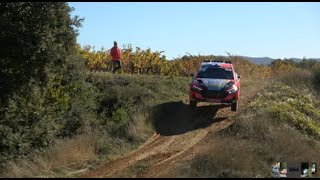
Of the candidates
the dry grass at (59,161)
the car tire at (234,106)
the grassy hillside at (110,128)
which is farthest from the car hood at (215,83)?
the dry grass at (59,161)

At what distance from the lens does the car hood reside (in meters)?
19.0

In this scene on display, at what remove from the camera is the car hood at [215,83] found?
62.4ft

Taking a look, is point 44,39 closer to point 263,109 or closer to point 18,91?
point 18,91

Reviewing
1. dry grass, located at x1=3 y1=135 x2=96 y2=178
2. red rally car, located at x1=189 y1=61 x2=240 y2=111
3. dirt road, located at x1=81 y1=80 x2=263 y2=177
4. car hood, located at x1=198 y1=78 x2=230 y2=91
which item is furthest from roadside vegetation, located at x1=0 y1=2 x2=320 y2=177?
car hood, located at x1=198 y1=78 x2=230 y2=91

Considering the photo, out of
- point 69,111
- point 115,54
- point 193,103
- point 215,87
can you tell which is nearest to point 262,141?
point 215,87

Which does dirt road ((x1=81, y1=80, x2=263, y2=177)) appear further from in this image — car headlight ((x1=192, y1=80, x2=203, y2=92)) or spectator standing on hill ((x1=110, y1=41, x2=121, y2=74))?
spectator standing on hill ((x1=110, y1=41, x2=121, y2=74))

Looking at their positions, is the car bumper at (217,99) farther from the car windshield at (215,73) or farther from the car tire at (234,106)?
the car windshield at (215,73)

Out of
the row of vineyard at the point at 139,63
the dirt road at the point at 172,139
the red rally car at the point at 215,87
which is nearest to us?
the dirt road at the point at 172,139

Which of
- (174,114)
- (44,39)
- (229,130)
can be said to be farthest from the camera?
(174,114)

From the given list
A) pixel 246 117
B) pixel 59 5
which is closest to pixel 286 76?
pixel 246 117

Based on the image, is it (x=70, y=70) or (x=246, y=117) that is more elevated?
(x=70, y=70)

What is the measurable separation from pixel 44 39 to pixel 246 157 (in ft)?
24.6

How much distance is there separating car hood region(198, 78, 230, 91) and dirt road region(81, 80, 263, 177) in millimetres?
1262

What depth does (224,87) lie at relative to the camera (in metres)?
19.1
